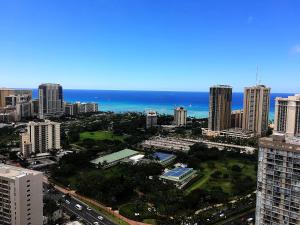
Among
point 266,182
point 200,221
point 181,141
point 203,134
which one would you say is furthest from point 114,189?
point 203,134

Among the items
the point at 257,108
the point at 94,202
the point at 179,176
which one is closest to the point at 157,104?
the point at 257,108

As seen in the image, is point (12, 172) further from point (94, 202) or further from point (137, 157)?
point (137, 157)

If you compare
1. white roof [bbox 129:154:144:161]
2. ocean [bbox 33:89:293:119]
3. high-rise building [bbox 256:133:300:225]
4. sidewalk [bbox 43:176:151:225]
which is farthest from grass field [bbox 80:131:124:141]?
ocean [bbox 33:89:293:119]

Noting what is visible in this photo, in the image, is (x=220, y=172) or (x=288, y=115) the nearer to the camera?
(x=220, y=172)

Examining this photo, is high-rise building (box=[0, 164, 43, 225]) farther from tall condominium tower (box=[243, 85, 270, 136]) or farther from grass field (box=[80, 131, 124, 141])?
tall condominium tower (box=[243, 85, 270, 136])

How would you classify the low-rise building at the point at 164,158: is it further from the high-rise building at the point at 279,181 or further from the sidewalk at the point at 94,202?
the high-rise building at the point at 279,181

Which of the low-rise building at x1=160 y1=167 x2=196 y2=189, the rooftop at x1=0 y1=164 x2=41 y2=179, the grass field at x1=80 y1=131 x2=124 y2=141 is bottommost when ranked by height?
the low-rise building at x1=160 y1=167 x2=196 y2=189
